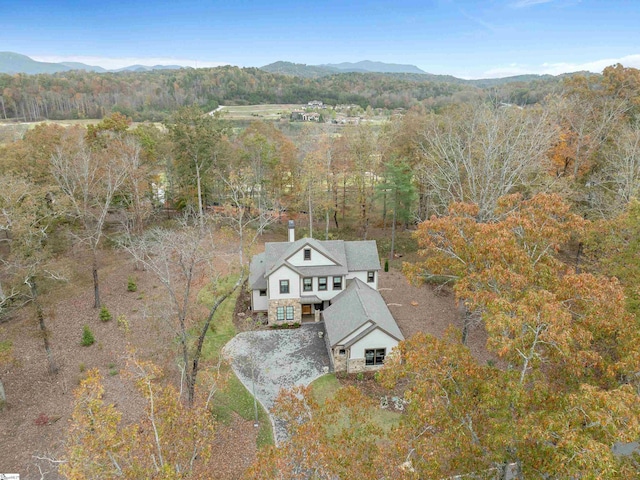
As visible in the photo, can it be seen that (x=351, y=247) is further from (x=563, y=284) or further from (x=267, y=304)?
(x=563, y=284)

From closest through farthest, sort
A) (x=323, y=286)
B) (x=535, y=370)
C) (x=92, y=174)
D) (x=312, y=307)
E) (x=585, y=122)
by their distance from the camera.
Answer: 1. (x=535, y=370)
2. (x=323, y=286)
3. (x=312, y=307)
4. (x=92, y=174)
5. (x=585, y=122)

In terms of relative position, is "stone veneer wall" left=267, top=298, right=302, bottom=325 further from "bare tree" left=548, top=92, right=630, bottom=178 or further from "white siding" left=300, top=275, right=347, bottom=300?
"bare tree" left=548, top=92, right=630, bottom=178

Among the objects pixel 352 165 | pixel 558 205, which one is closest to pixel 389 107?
pixel 352 165

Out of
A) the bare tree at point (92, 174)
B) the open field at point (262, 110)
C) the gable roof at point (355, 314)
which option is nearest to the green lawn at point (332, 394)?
the gable roof at point (355, 314)

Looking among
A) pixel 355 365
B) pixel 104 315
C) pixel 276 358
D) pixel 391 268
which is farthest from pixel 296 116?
pixel 355 365

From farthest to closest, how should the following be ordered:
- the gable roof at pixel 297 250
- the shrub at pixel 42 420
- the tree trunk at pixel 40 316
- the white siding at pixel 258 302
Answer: the white siding at pixel 258 302 < the gable roof at pixel 297 250 < the tree trunk at pixel 40 316 < the shrub at pixel 42 420

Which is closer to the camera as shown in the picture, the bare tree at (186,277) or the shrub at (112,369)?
the bare tree at (186,277)

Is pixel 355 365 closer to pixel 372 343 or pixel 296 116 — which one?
pixel 372 343

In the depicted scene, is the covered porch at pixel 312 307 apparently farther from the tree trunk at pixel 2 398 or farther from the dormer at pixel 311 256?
the tree trunk at pixel 2 398
